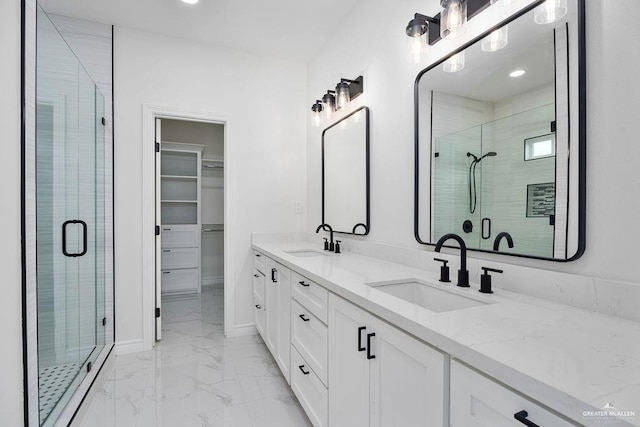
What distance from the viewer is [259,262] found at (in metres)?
2.76

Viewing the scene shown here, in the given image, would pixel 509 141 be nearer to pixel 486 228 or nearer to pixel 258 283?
pixel 486 228

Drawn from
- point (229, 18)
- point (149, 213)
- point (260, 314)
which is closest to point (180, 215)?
point (149, 213)

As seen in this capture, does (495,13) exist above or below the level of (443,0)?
below

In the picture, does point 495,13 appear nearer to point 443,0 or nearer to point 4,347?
point 443,0

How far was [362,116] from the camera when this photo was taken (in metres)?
2.27

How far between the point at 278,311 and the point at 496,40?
191cm

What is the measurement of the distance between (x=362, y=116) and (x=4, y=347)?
7.19 feet

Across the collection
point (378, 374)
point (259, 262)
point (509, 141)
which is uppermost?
point (509, 141)

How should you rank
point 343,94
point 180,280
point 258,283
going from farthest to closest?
1. point 180,280
2. point 258,283
3. point 343,94

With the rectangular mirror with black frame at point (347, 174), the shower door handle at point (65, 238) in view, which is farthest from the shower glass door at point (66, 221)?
the rectangular mirror with black frame at point (347, 174)

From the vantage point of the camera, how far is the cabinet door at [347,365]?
1.14m

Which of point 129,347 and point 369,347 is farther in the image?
point 129,347

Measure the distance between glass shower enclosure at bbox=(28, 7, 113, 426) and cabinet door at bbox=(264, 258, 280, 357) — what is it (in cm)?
117

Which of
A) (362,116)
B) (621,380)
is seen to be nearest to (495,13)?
(362,116)
